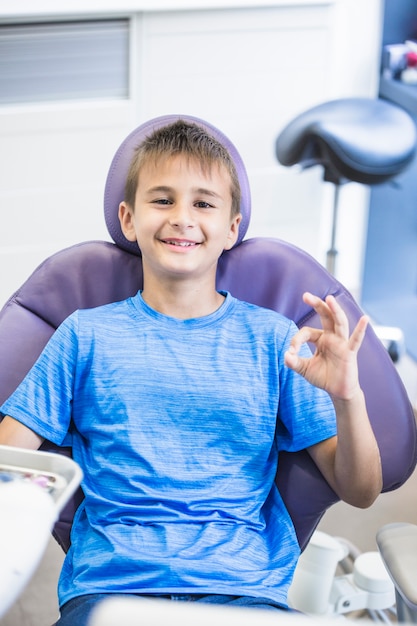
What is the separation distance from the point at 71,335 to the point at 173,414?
196 mm

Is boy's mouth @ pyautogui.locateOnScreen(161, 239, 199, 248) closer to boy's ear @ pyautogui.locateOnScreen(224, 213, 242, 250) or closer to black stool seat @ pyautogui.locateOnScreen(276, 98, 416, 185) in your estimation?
boy's ear @ pyautogui.locateOnScreen(224, 213, 242, 250)

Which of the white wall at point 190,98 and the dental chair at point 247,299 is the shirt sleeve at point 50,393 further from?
the white wall at point 190,98

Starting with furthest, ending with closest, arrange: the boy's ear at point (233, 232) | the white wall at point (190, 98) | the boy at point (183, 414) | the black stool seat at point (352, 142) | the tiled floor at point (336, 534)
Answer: the white wall at point (190, 98), the black stool seat at point (352, 142), the tiled floor at point (336, 534), the boy's ear at point (233, 232), the boy at point (183, 414)

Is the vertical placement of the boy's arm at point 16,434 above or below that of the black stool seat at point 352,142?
below

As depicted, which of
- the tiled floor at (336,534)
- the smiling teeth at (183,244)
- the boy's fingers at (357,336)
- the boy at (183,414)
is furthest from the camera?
the tiled floor at (336,534)

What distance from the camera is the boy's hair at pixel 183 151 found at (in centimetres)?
146

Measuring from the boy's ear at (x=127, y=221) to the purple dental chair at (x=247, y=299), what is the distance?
2 centimetres

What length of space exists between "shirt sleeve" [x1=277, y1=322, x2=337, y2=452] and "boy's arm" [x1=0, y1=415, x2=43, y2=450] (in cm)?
37

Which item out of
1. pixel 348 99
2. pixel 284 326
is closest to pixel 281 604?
pixel 284 326

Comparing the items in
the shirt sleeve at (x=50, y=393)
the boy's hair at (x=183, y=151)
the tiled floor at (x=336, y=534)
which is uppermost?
the boy's hair at (x=183, y=151)

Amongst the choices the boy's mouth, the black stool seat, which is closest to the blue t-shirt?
the boy's mouth

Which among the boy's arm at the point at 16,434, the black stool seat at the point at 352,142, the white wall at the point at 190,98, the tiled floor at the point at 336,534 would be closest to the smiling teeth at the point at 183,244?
the boy's arm at the point at 16,434

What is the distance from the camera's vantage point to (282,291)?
5.12 feet

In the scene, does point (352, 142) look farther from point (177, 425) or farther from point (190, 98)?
point (177, 425)
